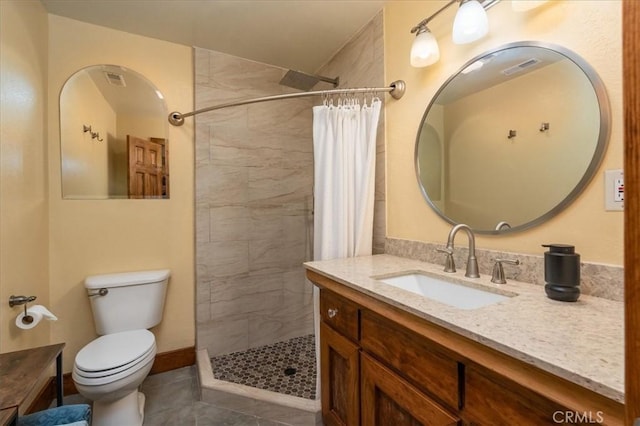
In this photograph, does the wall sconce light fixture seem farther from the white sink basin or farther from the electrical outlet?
the white sink basin

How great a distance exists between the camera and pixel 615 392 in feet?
1.46

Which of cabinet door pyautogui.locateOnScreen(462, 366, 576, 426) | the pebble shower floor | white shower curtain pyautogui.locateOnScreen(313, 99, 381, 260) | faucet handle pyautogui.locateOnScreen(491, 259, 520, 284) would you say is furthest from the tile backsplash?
the pebble shower floor

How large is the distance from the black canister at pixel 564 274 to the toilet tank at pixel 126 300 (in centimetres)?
211

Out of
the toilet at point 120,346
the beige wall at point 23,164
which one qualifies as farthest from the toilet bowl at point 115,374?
the beige wall at point 23,164

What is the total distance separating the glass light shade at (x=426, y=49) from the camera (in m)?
1.37

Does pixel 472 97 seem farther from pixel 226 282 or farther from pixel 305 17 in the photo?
pixel 226 282

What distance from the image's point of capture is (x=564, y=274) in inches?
33.1

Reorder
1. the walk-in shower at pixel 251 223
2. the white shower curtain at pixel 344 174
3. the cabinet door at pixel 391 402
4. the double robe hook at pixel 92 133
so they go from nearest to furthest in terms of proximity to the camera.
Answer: the cabinet door at pixel 391 402 → the white shower curtain at pixel 344 174 → the double robe hook at pixel 92 133 → the walk-in shower at pixel 251 223

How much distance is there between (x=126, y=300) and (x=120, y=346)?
1.16 ft

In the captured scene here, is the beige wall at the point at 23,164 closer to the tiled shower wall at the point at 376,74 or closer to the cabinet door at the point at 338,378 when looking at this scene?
the cabinet door at the point at 338,378

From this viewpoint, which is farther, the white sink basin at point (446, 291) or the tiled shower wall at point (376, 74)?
the tiled shower wall at point (376, 74)

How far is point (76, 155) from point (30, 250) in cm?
67

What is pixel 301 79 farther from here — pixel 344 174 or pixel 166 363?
pixel 166 363

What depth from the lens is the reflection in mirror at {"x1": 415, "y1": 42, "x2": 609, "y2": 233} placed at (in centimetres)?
96
